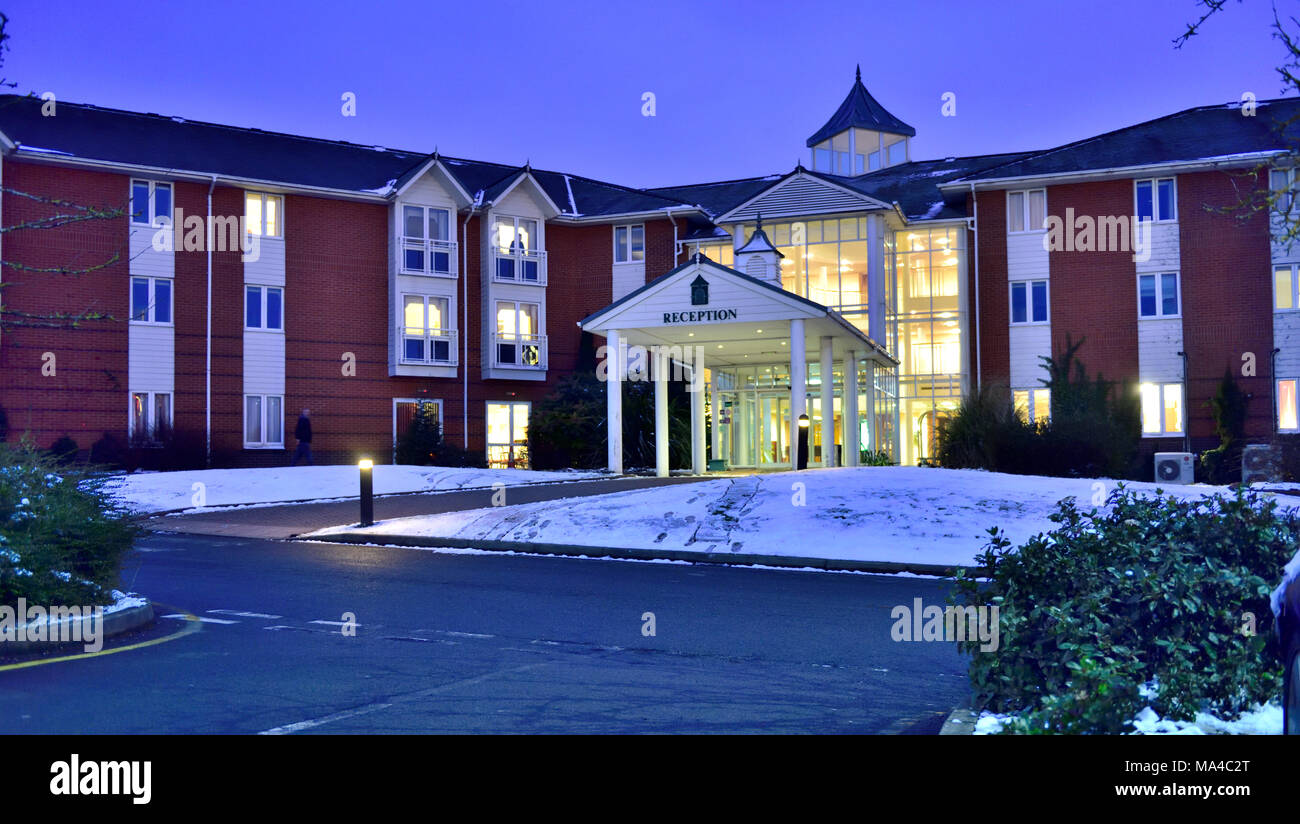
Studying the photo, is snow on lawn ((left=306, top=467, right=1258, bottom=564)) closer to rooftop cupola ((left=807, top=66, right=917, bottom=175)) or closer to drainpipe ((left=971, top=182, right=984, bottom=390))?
drainpipe ((left=971, top=182, right=984, bottom=390))

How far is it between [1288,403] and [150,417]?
108 ft

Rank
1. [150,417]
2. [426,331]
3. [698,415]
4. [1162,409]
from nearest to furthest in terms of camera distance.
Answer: [698,415] < [150,417] < [1162,409] < [426,331]

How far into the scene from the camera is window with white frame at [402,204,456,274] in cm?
3809

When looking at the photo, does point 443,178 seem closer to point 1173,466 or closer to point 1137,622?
point 1173,466

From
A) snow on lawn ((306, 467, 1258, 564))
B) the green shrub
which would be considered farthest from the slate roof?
snow on lawn ((306, 467, 1258, 564))

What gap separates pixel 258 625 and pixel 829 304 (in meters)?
29.0

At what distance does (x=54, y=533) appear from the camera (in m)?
9.84

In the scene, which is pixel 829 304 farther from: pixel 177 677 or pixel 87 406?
pixel 177 677

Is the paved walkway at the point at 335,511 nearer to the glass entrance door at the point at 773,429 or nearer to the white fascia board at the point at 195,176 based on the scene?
the glass entrance door at the point at 773,429

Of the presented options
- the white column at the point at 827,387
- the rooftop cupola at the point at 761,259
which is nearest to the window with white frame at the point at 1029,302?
the rooftop cupola at the point at 761,259

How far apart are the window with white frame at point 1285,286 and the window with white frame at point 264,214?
29.9m

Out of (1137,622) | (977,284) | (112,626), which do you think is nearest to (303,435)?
(977,284)

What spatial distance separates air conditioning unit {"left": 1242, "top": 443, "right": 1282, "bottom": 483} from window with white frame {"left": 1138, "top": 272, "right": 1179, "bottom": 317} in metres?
9.84
